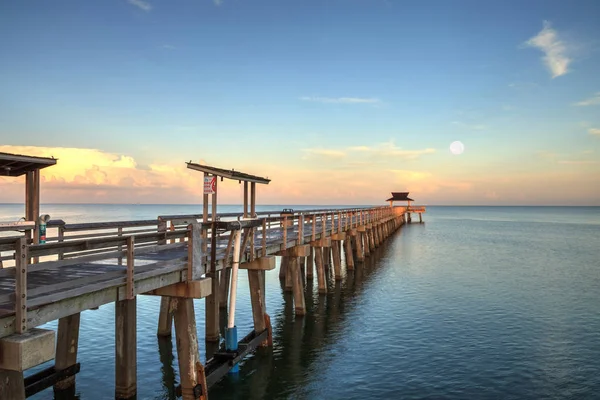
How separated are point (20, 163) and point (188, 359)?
5.06 m

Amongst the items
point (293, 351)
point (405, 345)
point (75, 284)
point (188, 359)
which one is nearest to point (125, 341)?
point (188, 359)

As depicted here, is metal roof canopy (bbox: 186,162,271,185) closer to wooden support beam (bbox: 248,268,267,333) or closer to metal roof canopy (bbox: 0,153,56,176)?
wooden support beam (bbox: 248,268,267,333)

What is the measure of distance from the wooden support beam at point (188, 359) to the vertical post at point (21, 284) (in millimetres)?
3639

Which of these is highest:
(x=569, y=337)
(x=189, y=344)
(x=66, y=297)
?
(x=66, y=297)

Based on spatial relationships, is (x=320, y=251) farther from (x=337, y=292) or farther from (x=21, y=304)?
(x=21, y=304)

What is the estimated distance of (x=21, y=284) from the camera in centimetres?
491

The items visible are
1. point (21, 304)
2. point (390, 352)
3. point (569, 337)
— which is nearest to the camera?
point (21, 304)

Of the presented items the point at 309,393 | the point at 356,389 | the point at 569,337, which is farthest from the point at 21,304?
the point at 569,337

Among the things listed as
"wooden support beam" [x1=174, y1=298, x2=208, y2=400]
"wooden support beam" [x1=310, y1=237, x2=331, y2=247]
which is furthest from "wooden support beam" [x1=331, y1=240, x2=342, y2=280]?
"wooden support beam" [x1=174, y1=298, x2=208, y2=400]

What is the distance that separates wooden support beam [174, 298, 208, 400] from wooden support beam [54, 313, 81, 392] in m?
2.46

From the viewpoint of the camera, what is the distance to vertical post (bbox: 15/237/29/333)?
15.9ft

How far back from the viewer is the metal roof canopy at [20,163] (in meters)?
8.32

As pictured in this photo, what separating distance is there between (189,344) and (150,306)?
434 inches

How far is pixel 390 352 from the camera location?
520 inches
